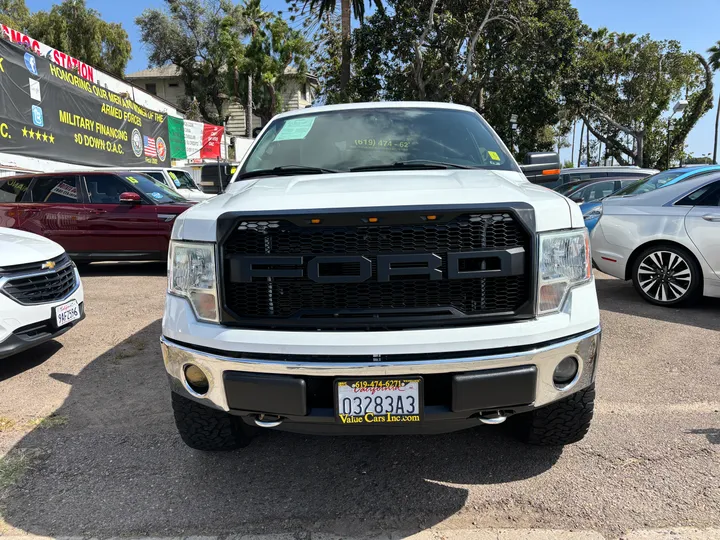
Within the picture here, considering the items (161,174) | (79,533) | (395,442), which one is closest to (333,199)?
(395,442)

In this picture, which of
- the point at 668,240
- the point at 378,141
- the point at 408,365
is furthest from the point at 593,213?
the point at 408,365

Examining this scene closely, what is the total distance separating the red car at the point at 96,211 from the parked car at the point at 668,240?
6320 millimetres

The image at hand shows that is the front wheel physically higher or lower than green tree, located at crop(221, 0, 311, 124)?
lower

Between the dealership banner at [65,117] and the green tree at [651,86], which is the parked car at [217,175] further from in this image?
the green tree at [651,86]

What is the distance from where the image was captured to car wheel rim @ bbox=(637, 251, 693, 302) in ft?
18.9

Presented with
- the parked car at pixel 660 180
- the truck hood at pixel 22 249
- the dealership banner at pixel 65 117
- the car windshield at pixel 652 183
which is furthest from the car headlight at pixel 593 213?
the dealership banner at pixel 65 117

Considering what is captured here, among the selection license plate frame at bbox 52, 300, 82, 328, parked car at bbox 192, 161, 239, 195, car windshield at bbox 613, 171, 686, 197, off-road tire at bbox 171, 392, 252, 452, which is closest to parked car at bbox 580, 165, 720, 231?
car windshield at bbox 613, 171, 686, 197

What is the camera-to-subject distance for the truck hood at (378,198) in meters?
2.23

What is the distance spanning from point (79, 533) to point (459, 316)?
6.20 ft

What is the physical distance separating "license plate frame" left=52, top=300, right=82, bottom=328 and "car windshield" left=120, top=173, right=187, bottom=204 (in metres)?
4.30

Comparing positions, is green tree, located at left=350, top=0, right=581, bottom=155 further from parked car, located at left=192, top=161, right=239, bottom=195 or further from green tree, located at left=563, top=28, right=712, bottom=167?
parked car, located at left=192, top=161, right=239, bottom=195

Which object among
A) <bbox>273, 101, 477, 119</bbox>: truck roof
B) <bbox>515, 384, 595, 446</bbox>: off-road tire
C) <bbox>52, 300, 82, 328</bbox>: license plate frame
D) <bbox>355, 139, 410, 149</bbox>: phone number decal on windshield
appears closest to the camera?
<bbox>515, 384, 595, 446</bbox>: off-road tire

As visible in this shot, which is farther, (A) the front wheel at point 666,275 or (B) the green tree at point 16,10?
(B) the green tree at point 16,10

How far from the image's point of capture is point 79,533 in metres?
2.29
